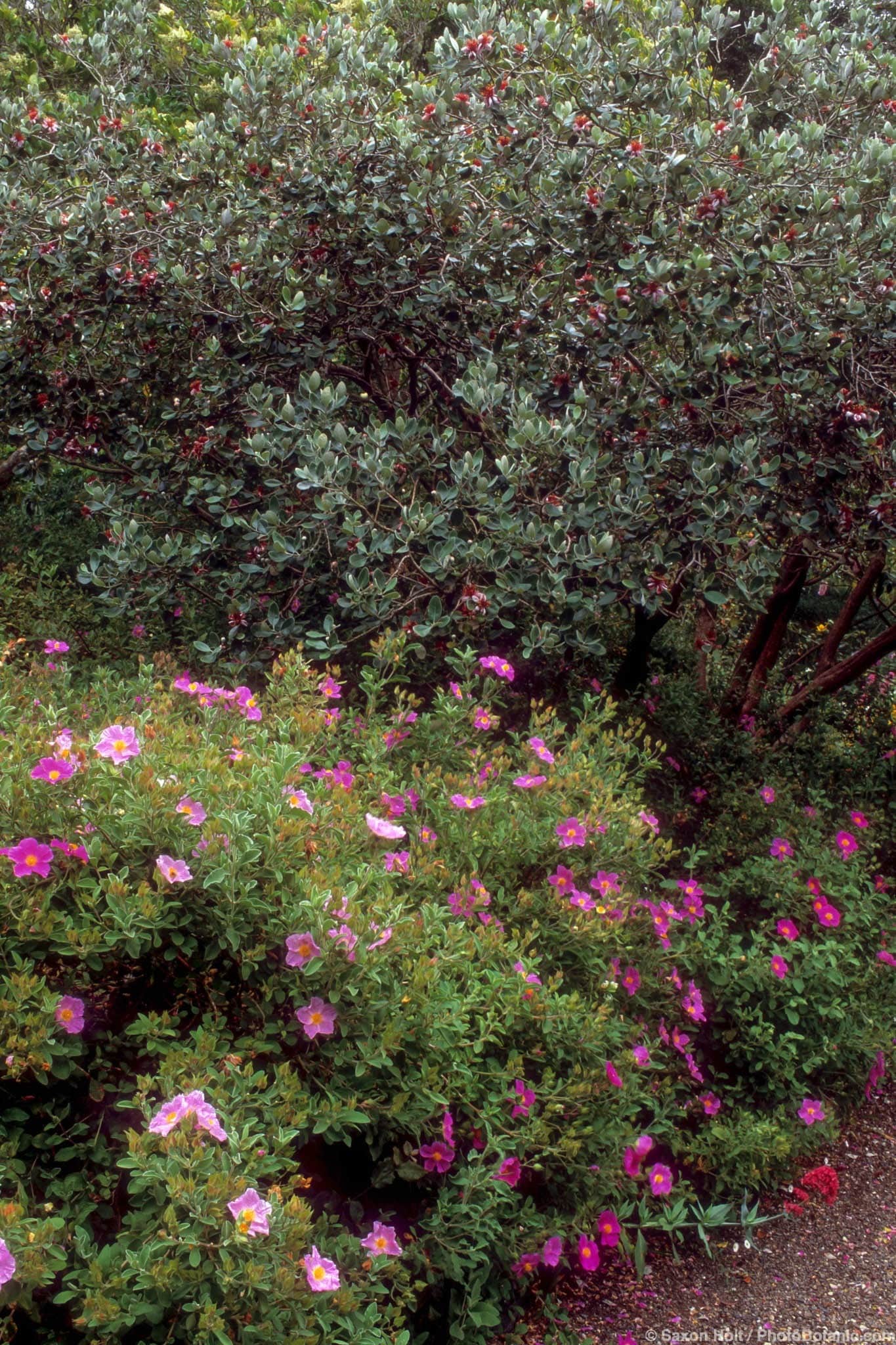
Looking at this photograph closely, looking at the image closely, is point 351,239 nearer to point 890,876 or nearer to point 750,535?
point 750,535

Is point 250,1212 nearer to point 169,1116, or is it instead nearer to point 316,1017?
point 169,1116

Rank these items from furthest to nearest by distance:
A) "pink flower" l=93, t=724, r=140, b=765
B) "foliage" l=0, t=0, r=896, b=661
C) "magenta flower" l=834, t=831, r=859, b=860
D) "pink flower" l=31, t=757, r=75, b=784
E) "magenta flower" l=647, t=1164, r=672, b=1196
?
"magenta flower" l=834, t=831, r=859, b=860 → "foliage" l=0, t=0, r=896, b=661 → "magenta flower" l=647, t=1164, r=672, b=1196 → "pink flower" l=93, t=724, r=140, b=765 → "pink flower" l=31, t=757, r=75, b=784

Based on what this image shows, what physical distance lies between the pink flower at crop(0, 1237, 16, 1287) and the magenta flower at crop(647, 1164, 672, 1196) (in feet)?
5.30

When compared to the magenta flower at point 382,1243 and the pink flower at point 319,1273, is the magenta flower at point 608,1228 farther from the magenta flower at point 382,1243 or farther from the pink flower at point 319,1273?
the pink flower at point 319,1273

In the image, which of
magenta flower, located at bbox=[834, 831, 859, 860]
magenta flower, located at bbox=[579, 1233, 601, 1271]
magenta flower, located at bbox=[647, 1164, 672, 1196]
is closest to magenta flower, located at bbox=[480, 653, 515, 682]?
magenta flower, located at bbox=[834, 831, 859, 860]

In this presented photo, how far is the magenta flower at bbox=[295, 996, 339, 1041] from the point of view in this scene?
1998mm

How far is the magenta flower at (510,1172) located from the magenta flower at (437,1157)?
106mm

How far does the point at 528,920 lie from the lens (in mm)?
2762

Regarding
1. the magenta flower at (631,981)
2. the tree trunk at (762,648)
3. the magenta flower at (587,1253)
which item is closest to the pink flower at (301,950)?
the magenta flower at (587,1253)

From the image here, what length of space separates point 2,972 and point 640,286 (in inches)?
107

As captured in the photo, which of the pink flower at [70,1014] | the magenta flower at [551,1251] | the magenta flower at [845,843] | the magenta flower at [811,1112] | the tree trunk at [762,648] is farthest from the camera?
the tree trunk at [762,648]

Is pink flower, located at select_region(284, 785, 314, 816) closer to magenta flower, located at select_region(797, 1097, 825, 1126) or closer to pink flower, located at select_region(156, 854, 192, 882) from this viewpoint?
pink flower, located at select_region(156, 854, 192, 882)

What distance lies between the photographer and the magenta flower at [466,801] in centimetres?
283

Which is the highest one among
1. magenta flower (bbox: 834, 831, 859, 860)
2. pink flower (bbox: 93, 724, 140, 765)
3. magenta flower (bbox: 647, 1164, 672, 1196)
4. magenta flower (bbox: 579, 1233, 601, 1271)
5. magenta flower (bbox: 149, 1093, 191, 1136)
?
magenta flower (bbox: 834, 831, 859, 860)
